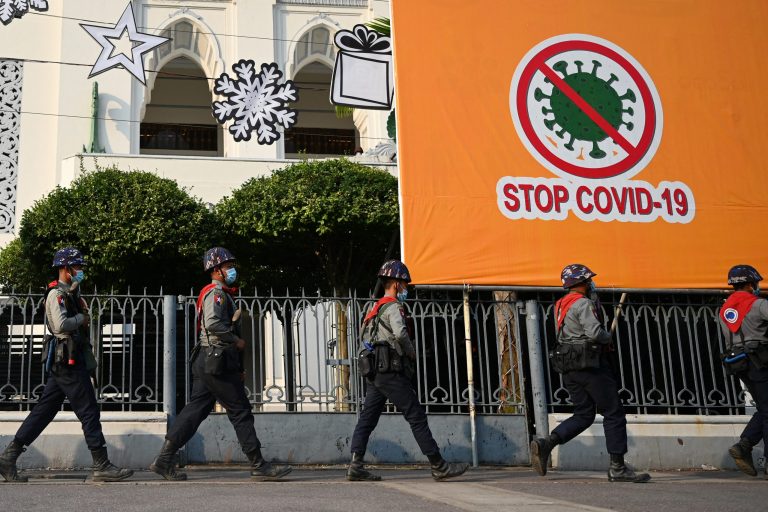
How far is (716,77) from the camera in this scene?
10.6 meters

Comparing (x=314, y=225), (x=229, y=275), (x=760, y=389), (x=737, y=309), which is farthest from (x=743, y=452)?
(x=314, y=225)

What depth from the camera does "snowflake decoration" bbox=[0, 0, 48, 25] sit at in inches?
822

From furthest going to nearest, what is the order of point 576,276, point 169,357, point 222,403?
point 169,357, point 576,276, point 222,403

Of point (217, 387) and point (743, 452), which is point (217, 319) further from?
point (743, 452)

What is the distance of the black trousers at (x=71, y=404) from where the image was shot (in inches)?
269

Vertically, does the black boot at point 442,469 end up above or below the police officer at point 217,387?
below

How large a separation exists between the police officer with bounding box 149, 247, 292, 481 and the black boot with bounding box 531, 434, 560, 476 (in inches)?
77.4

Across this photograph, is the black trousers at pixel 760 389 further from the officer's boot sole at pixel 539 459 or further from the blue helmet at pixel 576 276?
the officer's boot sole at pixel 539 459

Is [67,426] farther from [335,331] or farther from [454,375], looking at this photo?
[454,375]

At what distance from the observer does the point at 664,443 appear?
9.29 m

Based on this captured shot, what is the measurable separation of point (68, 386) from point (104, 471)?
0.66 m

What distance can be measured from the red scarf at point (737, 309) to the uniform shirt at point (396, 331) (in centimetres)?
269

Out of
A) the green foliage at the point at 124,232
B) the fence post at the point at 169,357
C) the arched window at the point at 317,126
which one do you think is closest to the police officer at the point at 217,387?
the fence post at the point at 169,357

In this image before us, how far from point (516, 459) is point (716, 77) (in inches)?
188
